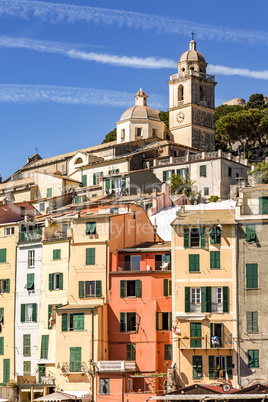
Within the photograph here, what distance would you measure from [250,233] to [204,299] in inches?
209

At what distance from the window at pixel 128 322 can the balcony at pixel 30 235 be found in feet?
35.2

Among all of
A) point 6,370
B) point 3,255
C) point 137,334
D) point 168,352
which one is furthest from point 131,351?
point 3,255

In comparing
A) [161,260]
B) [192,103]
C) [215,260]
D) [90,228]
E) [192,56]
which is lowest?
[215,260]

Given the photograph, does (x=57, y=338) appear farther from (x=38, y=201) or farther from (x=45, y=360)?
(x=38, y=201)

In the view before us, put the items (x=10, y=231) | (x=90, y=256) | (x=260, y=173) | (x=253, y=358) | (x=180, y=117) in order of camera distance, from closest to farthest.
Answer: (x=253, y=358)
(x=90, y=256)
(x=10, y=231)
(x=260, y=173)
(x=180, y=117)

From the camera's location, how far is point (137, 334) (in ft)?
184

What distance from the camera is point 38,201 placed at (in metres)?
94.4

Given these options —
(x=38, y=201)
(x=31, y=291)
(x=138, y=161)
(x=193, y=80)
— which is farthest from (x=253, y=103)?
(x=31, y=291)

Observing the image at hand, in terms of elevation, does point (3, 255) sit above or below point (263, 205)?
below

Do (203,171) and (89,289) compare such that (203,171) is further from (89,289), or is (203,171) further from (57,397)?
(57,397)

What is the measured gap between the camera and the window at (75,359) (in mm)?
54875

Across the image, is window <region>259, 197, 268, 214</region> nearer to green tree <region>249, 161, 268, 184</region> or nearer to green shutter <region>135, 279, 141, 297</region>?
green shutter <region>135, 279, 141, 297</region>

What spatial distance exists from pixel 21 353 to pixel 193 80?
196ft

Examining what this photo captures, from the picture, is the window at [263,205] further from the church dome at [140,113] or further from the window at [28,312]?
the church dome at [140,113]
